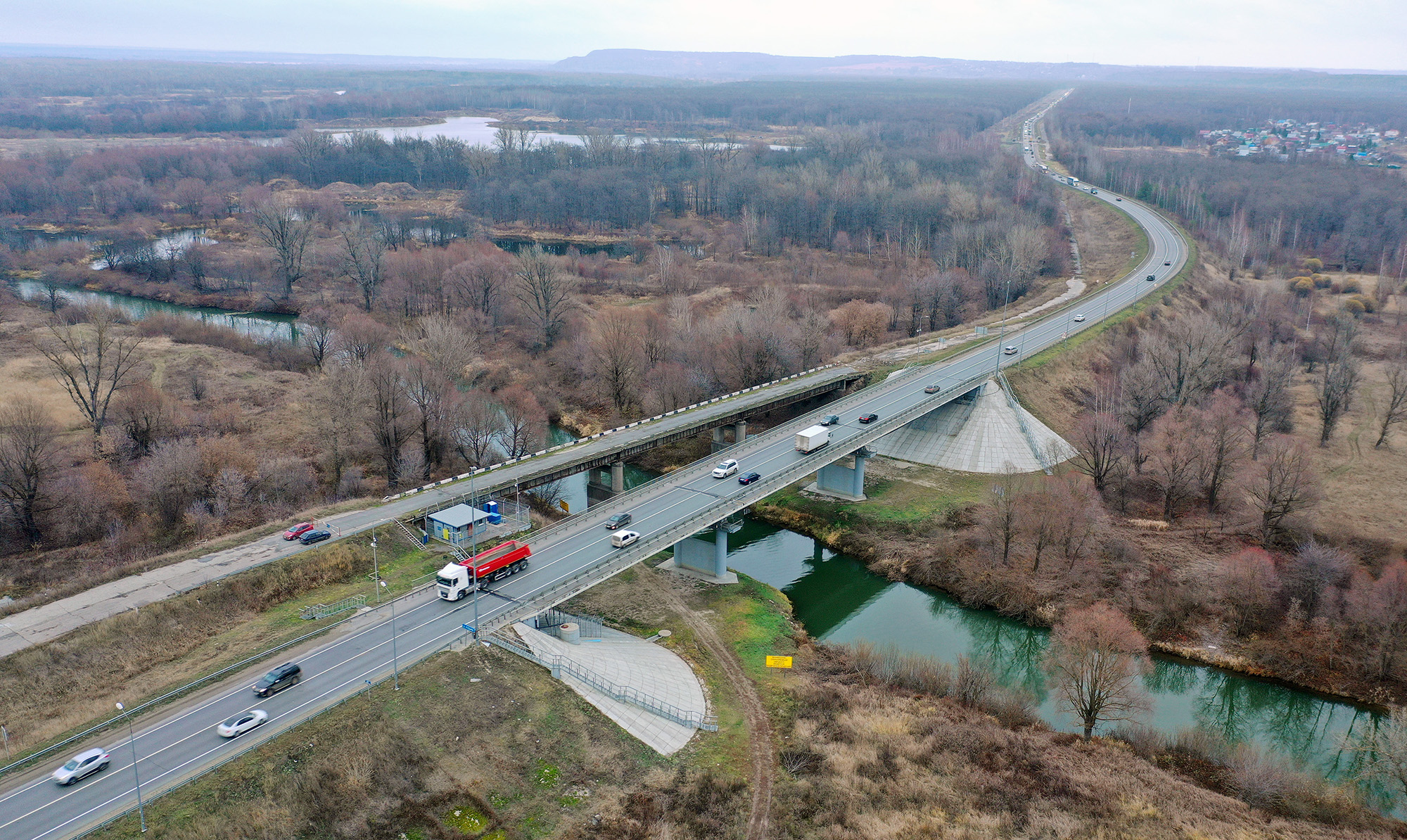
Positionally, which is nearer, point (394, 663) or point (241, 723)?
point (241, 723)

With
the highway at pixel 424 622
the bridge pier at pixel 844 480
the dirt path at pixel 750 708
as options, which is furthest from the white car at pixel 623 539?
the bridge pier at pixel 844 480

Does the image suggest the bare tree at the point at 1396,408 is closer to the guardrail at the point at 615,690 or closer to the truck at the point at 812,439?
the truck at the point at 812,439

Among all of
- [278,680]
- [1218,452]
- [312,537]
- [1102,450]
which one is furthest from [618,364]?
[278,680]

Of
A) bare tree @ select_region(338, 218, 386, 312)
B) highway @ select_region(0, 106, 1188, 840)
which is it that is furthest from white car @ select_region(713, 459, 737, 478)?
bare tree @ select_region(338, 218, 386, 312)

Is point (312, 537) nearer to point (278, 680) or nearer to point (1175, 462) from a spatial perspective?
point (278, 680)

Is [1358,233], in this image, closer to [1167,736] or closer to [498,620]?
→ [1167,736]

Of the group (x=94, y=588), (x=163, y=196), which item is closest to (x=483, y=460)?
(x=94, y=588)
